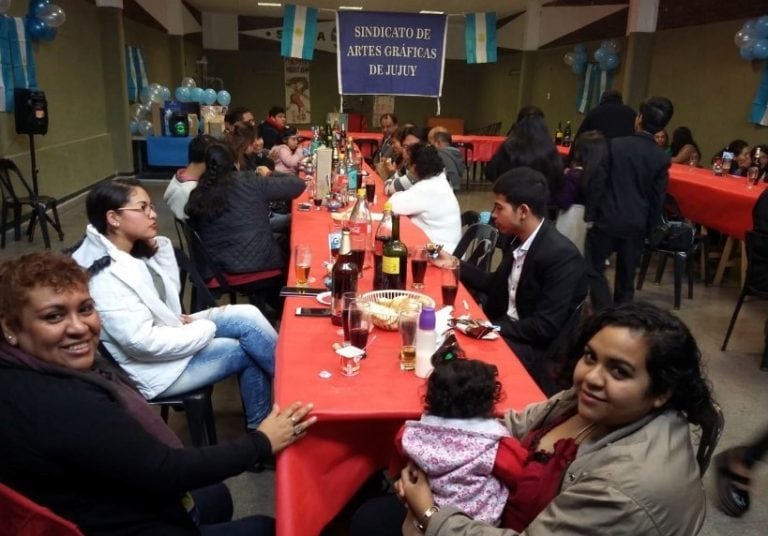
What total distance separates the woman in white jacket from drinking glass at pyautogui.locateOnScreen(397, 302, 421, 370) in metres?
0.78

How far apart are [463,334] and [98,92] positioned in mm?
8978

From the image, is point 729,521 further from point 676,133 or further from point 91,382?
point 676,133

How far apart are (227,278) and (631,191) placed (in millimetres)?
2612

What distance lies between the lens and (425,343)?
167 cm

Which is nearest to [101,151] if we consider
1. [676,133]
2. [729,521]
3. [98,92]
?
[98,92]

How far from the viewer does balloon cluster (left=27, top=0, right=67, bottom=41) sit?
257 inches

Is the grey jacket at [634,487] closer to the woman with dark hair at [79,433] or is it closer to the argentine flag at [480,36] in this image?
the woman with dark hair at [79,433]

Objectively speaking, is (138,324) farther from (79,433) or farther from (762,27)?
(762,27)

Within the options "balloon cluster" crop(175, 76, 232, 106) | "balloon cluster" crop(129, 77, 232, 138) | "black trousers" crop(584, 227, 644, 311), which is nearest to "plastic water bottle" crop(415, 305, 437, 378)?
"black trousers" crop(584, 227, 644, 311)

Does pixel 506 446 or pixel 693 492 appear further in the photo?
pixel 506 446

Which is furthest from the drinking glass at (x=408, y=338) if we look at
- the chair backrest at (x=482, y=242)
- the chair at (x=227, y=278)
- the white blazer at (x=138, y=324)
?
the chair at (x=227, y=278)

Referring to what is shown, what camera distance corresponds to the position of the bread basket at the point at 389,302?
77.9 inches

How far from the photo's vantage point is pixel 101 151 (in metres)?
9.12

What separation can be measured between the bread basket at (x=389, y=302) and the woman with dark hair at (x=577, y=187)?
2859mm
